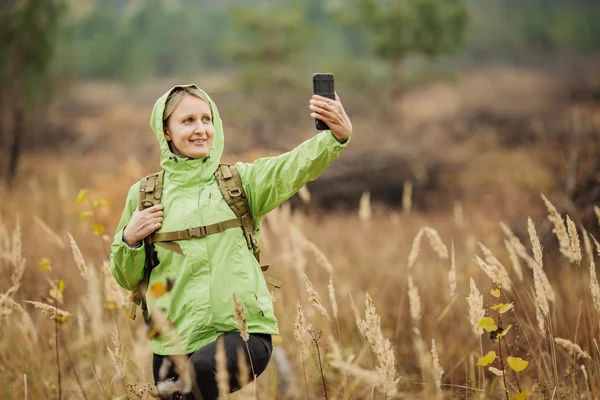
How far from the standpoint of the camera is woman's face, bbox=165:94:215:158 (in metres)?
2.35

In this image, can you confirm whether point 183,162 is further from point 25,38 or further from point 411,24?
point 411,24

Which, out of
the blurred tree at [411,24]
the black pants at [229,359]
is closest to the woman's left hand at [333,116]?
the black pants at [229,359]

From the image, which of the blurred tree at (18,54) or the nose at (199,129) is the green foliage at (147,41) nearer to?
the blurred tree at (18,54)

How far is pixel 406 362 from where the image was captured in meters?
3.87

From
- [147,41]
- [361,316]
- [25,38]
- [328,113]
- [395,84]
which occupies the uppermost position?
[147,41]

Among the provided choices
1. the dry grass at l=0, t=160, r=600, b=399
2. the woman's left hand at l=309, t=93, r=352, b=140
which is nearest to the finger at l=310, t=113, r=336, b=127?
the woman's left hand at l=309, t=93, r=352, b=140

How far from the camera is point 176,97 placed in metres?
2.41

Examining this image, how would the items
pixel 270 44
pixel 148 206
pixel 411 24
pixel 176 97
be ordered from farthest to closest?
pixel 270 44 → pixel 411 24 → pixel 176 97 → pixel 148 206

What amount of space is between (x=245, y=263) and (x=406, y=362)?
205cm

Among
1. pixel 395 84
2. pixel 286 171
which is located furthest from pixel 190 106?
pixel 395 84

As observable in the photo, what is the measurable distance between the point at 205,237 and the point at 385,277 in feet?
10.7

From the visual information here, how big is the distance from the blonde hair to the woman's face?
0.04 ft

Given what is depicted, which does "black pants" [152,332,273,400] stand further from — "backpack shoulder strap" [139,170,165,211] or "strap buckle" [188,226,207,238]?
"backpack shoulder strap" [139,170,165,211]

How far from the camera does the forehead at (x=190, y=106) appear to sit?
2385 mm
